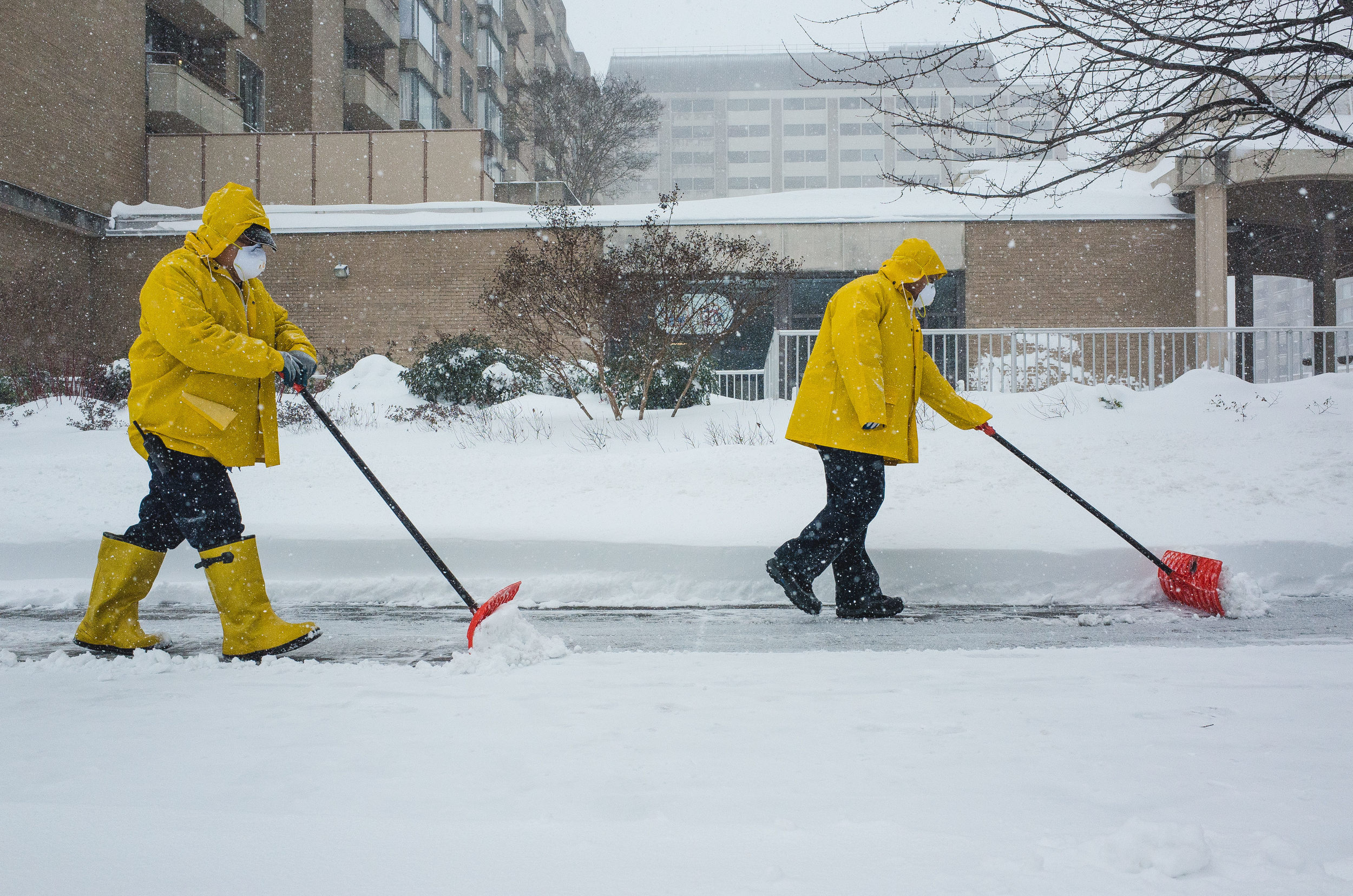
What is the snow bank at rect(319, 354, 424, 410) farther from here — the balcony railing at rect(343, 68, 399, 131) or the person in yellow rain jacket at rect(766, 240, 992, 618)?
the balcony railing at rect(343, 68, 399, 131)

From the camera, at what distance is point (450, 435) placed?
8.18 m

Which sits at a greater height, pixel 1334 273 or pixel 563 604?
pixel 1334 273

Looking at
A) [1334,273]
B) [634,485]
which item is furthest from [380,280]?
[1334,273]

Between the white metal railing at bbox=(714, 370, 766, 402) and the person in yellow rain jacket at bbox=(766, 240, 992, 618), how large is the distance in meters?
8.11

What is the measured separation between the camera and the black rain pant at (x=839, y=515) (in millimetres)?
3967

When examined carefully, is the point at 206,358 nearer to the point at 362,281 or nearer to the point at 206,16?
the point at 362,281

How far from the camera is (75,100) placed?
55.1ft

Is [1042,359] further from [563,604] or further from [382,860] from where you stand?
[382,860]

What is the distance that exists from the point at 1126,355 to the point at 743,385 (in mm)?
4914

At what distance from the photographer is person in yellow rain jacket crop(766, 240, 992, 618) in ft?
12.8

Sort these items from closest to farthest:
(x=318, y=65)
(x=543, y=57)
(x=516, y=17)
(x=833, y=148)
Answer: (x=318, y=65)
(x=516, y=17)
(x=543, y=57)
(x=833, y=148)

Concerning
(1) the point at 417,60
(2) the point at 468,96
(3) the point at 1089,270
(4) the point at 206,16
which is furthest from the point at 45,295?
(2) the point at 468,96

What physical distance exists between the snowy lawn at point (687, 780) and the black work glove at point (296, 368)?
1.07 meters

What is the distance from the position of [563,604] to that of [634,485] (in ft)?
5.20
